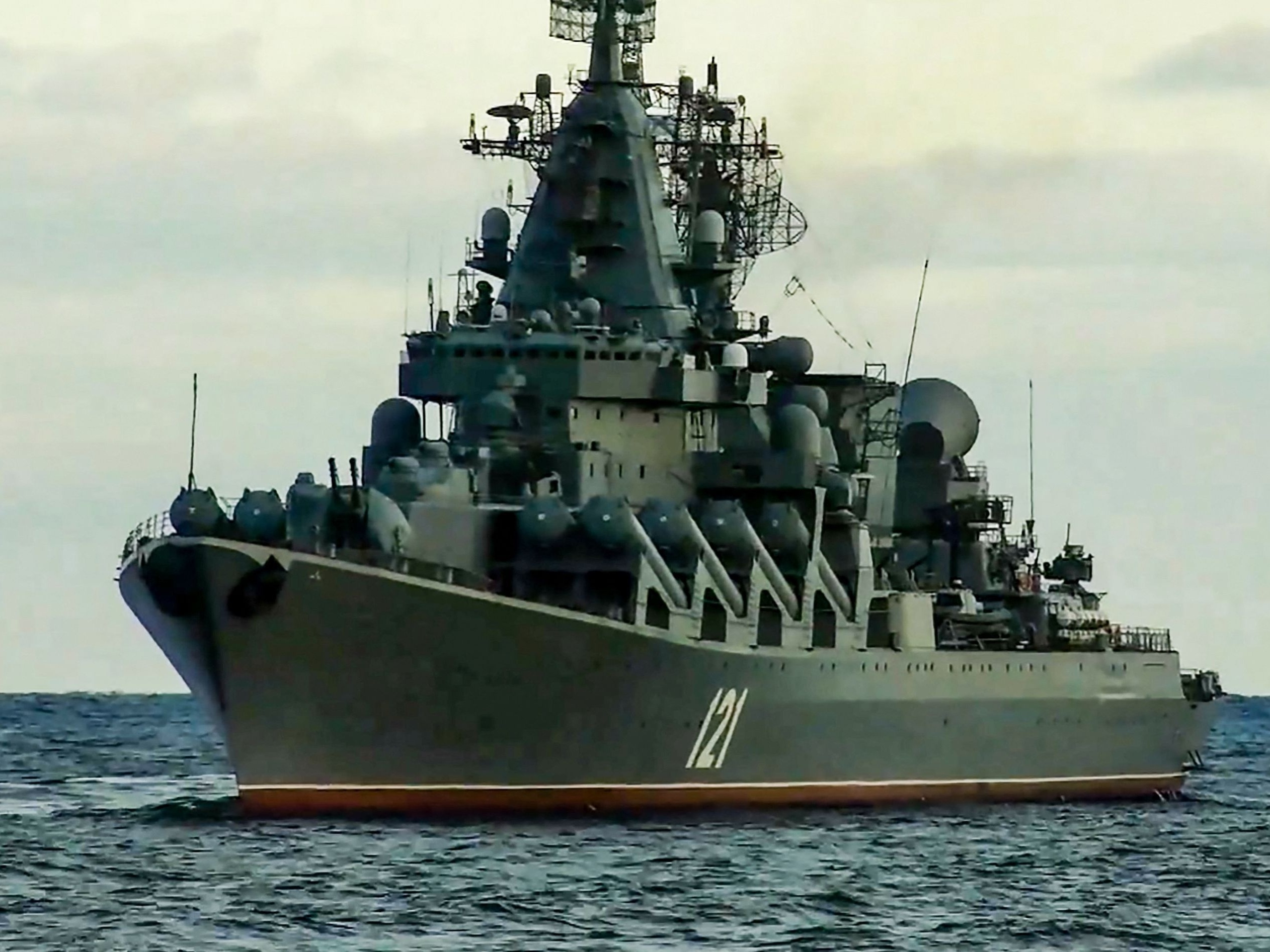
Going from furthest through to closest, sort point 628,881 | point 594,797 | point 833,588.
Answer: point 833,588 → point 594,797 → point 628,881

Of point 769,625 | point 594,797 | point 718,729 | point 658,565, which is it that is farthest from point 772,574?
point 594,797

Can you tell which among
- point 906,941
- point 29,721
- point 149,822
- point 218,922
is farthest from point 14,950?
point 29,721

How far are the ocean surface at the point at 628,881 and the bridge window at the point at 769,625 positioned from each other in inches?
109

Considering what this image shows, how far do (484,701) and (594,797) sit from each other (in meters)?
2.76

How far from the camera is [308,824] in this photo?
49.3 m

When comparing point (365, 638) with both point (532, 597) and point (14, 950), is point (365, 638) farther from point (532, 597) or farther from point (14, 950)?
point (14, 950)

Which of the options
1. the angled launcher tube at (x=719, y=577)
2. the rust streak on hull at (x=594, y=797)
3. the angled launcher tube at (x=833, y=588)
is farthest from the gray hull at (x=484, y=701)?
the angled launcher tube at (x=833, y=588)

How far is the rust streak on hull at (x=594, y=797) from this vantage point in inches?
1987

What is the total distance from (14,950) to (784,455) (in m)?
21.7

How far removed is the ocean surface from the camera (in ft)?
131

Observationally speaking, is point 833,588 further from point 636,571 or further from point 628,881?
point 628,881

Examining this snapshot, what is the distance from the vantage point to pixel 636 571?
51.9 m

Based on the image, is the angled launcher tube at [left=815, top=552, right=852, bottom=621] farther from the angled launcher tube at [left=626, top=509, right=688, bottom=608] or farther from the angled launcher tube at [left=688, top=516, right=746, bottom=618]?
the angled launcher tube at [left=626, top=509, right=688, bottom=608]

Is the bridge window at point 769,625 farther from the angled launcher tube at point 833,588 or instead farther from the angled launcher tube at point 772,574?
the angled launcher tube at point 833,588
